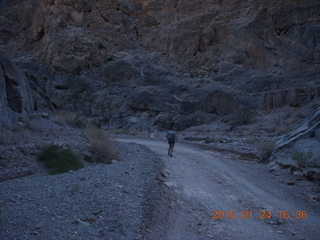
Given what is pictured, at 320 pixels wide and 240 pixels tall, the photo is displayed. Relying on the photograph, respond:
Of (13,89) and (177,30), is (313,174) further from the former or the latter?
(177,30)

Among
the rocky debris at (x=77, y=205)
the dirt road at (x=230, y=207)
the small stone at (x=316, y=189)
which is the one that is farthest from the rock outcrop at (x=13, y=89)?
the small stone at (x=316, y=189)

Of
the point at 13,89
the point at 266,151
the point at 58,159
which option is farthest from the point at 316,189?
the point at 13,89

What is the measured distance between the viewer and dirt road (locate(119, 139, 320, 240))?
4.20 m

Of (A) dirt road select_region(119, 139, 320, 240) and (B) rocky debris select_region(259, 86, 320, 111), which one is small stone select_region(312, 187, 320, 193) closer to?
(A) dirt road select_region(119, 139, 320, 240)

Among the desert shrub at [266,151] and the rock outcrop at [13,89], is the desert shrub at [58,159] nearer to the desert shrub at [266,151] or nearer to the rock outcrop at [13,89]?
the rock outcrop at [13,89]

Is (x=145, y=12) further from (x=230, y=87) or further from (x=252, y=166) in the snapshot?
(x=252, y=166)

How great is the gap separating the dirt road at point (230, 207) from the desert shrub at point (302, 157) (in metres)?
0.85

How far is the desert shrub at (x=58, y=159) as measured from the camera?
6.87m

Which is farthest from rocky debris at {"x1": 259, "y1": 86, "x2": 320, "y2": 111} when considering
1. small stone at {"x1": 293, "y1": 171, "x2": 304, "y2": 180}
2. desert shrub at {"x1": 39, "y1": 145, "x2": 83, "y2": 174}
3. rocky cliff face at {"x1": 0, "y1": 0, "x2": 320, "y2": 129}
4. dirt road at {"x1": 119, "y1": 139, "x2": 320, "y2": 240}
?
desert shrub at {"x1": 39, "y1": 145, "x2": 83, "y2": 174}

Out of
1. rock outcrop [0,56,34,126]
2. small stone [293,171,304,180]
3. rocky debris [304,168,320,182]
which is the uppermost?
rock outcrop [0,56,34,126]

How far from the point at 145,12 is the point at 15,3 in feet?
86.0

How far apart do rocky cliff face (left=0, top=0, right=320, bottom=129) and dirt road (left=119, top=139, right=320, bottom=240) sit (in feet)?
51.2

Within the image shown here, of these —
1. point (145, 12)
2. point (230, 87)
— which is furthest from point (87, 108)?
point (145, 12)
